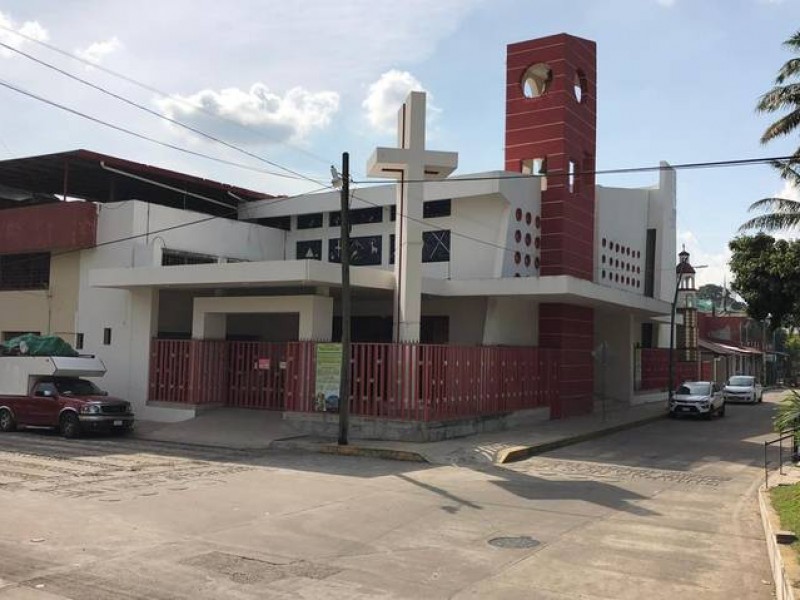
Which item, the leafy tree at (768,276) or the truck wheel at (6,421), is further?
the leafy tree at (768,276)

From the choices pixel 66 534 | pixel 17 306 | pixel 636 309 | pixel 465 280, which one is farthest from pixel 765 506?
pixel 17 306

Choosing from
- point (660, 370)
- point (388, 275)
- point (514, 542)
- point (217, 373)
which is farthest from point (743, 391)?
point (514, 542)

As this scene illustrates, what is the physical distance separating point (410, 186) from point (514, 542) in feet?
41.8

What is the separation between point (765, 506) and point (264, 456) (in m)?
10.5

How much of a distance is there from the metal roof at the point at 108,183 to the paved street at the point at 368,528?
12905 millimetres

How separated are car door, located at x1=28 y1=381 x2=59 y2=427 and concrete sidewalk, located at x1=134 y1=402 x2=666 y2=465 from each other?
7.44 ft

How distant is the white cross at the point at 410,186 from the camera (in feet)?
64.3

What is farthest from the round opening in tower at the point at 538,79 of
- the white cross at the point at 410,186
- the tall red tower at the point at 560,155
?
the white cross at the point at 410,186

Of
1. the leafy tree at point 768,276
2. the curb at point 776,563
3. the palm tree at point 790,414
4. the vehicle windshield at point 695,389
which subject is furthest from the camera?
the leafy tree at point 768,276

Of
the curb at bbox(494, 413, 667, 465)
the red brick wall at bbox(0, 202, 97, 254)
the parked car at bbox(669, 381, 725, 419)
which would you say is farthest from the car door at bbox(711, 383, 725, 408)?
the red brick wall at bbox(0, 202, 97, 254)

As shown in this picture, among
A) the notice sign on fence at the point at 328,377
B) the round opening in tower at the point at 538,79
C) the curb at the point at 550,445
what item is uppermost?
the round opening in tower at the point at 538,79

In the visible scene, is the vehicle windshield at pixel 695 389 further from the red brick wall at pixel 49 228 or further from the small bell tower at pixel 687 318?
the red brick wall at pixel 49 228

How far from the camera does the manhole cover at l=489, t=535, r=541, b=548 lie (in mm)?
8547

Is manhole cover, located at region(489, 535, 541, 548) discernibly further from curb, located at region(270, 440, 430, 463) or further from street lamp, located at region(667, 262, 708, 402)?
street lamp, located at region(667, 262, 708, 402)
